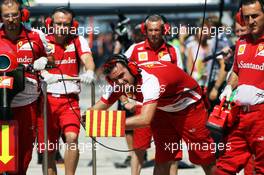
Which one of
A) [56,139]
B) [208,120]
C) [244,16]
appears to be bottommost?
[56,139]

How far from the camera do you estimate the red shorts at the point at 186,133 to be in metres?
8.00

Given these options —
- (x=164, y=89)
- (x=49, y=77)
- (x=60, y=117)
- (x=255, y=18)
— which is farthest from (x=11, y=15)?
(x=255, y=18)

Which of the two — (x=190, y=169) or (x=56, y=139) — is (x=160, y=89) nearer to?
(x=56, y=139)

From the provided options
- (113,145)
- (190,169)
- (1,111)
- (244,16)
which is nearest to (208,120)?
(244,16)

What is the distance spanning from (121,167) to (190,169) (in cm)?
87

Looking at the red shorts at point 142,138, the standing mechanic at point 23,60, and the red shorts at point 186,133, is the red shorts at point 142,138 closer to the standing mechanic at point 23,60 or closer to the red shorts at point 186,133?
the red shorts at point 186,133

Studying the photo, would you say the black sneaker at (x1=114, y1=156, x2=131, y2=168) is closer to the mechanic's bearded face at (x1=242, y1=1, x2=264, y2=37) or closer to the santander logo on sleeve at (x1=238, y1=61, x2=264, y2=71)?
the santander logo on sleeve at (x1=238, y1=61, x2=264, y2=71)

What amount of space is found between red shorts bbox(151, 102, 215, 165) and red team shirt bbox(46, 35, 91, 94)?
1.14 meters

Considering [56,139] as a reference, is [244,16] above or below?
above

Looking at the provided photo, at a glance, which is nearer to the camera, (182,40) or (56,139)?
(56,139)

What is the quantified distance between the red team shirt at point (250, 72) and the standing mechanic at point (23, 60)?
173 centimetres

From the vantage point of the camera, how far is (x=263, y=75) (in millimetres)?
7207

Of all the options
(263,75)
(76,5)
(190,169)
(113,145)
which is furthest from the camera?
(76,5)

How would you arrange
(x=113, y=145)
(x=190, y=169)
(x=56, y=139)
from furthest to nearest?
(x=113, y=145), (x=190, y=169), (x=56, y=139)
